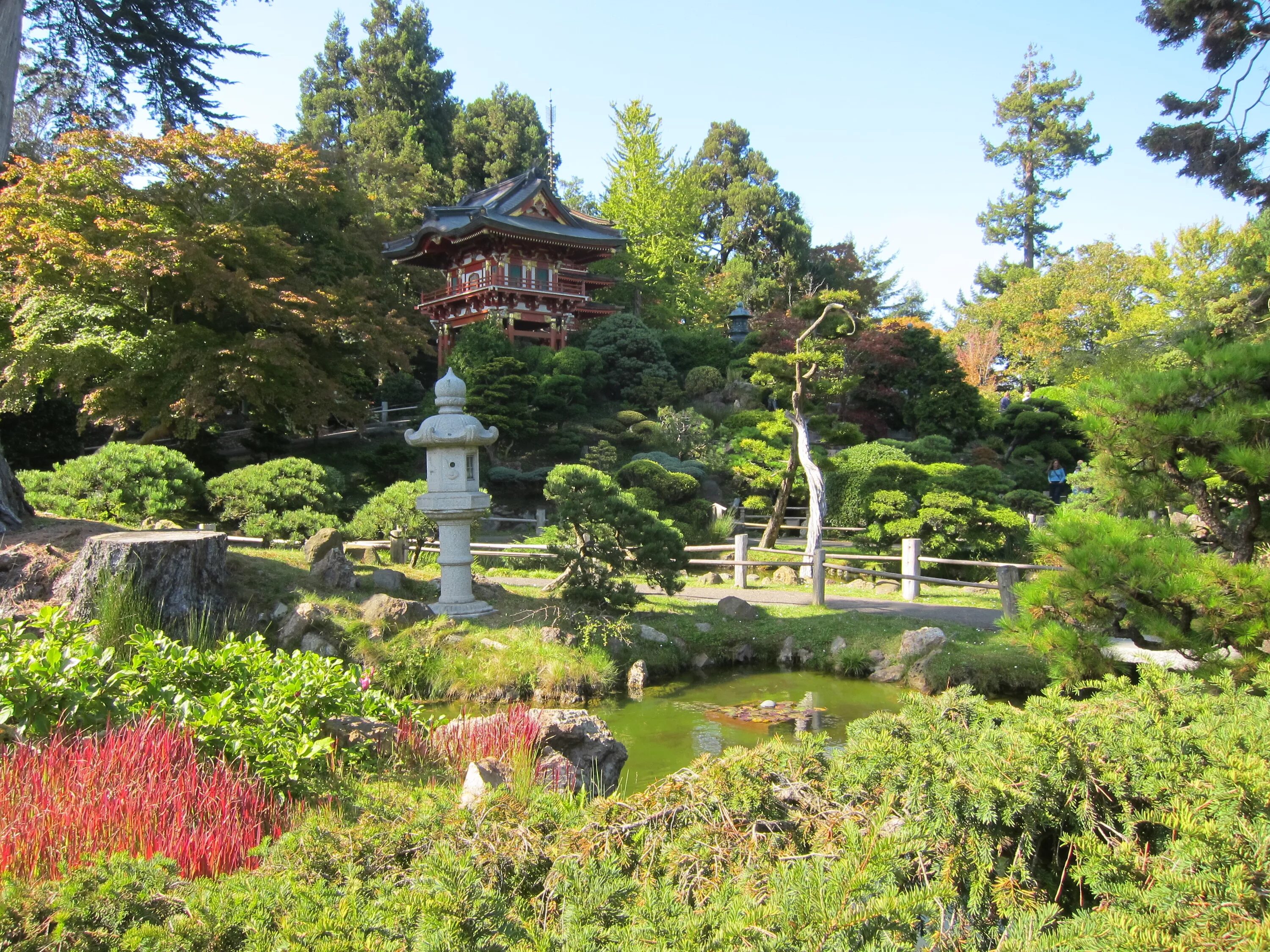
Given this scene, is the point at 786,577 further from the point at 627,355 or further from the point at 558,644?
the point at 627,355

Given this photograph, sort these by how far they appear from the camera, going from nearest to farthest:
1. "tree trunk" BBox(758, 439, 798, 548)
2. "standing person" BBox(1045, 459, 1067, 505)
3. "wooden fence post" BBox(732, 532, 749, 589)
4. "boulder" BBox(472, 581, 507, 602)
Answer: "boulder" BBox(472, 581, 507, 602)
"wooden fence post" BBox(732, 532, 749, 589)
"tree trunk" BBox(758, 439, 798, 548)
"standing person" BBox(1045, 459, 1067, 505)

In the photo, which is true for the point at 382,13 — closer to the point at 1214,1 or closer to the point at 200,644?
the point at 1214,1

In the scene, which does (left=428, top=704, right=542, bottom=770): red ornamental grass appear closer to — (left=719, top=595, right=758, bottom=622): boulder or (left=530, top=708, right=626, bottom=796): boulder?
(left=530, top=708, right=626, bottom=796): boulder

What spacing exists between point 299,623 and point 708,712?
3354 millimetres

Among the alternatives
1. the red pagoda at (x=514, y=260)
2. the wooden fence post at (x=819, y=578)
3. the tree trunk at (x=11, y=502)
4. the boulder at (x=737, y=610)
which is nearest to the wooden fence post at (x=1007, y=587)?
the wooden fence post at (x=819, y=578)

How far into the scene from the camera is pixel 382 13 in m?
31.5

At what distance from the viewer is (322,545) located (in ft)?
25.6

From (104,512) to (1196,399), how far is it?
957 cm

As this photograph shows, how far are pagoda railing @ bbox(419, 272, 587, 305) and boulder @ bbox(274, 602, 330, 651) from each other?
51.0ft

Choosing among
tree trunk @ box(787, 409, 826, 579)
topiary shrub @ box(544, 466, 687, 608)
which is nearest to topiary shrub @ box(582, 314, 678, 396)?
tree trunk @ box(787, 409, 826, 579)

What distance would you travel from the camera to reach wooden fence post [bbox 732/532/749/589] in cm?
1019

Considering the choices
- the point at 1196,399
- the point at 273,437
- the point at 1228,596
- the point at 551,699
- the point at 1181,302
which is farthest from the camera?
the point at 1181,302

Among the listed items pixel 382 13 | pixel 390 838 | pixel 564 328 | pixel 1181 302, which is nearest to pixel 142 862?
pixel 390 838

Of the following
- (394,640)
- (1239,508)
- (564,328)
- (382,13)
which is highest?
(382,13)
